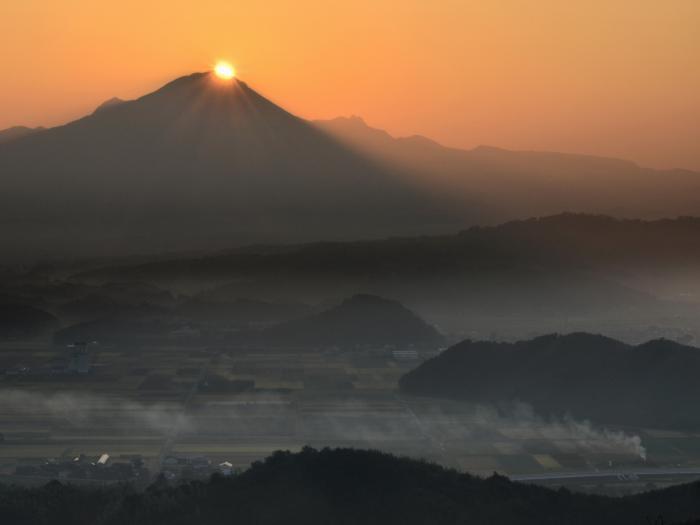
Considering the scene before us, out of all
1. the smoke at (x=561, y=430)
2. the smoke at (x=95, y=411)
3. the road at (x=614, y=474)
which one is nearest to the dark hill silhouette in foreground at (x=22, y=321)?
the smoke at (x=95, y=411)

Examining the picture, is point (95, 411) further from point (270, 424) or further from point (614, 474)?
point (614, 474)

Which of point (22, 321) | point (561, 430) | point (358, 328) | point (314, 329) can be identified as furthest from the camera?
point (358, 328)

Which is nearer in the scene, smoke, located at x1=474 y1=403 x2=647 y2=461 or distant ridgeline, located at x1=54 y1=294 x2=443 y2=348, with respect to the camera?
smoke, located at x1=474 y1=403 x2=647 y2=461

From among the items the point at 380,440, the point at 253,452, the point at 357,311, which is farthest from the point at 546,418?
the point at 357,311

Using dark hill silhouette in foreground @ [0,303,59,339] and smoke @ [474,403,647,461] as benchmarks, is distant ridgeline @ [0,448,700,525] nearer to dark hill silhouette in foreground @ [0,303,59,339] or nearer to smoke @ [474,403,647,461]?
smoke @ [474,403,647,461]

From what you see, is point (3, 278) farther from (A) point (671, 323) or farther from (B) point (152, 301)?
(A) point (671, 323)

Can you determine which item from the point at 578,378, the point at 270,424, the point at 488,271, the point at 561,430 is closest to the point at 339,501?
the point at 270,424

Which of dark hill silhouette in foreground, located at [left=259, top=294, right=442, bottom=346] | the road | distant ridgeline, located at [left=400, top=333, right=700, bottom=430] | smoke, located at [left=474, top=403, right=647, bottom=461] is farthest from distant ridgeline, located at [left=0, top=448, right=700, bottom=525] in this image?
dark hill silhouette in foreground, located at [left=259, top=294, right=442, bottom=346]

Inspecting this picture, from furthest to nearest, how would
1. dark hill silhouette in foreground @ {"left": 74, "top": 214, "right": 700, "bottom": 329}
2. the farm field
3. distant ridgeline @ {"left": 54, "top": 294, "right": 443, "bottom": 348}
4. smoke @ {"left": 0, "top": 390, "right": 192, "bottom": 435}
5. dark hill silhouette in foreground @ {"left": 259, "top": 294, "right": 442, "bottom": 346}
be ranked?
dark hill silhouette in foreground @ {"left": 74, "top": 214, "right": 700, "bottom": 329}, dark hill silhouette in foreground @ {"left": 259, "top": 294, "right": 442, "bottom": 346}, distant ridgeline @ {"left": 54, "top": 294, "right": 443, "bottom": 348}, smoke @ {"left": 0, "top": 390, "right": 192, "bottom": 435}, the farm field
